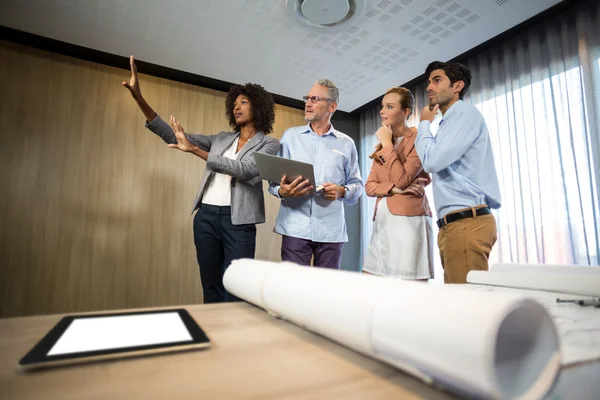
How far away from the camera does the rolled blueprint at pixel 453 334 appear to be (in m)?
0.24

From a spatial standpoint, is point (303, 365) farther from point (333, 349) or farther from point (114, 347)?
point (114, 347)

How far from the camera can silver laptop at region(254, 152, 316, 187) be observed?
140cm

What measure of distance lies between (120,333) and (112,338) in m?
0.02

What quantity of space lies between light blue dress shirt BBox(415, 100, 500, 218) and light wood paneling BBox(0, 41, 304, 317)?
2321mm

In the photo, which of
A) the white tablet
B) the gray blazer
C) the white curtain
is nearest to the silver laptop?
the gray blazer

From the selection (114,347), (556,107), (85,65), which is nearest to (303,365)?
(114,347)

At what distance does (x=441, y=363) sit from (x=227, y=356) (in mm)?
215

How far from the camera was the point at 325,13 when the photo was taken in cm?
219

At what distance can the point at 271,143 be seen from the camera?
5.94 feet

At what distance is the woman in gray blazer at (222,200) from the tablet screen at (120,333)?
112 centimetres

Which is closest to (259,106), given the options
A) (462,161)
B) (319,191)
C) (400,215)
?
(319,191)

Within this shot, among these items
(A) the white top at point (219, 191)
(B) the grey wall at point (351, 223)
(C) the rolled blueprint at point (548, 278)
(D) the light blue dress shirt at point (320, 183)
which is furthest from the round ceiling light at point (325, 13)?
(C) the rolled blueprint at point (548, 278)

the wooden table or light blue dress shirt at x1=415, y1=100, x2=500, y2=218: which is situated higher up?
light blue dress shirt at x1=415, y1=100, x2=500, y2=218

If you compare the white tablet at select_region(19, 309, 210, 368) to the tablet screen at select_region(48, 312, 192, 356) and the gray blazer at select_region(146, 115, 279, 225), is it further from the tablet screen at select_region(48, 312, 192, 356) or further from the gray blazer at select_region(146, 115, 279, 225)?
the gray blazer at select_region(146, 115, 279, 225)
